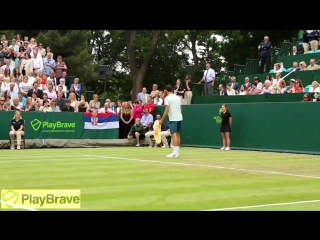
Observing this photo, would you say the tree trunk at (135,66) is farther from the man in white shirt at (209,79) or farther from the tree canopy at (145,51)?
the man in white shirt at (209,79)

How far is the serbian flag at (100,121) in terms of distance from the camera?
2702 cm

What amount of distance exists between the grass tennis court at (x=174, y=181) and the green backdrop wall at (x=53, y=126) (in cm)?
732

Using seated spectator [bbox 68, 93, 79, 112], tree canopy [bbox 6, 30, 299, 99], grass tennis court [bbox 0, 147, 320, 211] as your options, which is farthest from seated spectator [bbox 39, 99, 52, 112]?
tree canopy [bbox 6, 30, 299, 99]

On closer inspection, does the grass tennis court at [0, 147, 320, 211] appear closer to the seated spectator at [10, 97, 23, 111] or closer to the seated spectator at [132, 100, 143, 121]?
the seated spectator at [10, 97, 23, 111]

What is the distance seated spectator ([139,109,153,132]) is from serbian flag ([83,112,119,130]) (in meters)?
1.40

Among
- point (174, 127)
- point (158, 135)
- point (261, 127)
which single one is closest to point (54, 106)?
point (158, 135)

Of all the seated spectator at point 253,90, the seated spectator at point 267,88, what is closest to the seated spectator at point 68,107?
the seated spectator at point 253,90

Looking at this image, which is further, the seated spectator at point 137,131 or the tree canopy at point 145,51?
the tree canopy at point 145,51

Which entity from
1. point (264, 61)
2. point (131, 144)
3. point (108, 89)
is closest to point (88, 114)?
point (131, 144)

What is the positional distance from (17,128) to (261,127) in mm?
9884

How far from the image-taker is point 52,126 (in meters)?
25.8

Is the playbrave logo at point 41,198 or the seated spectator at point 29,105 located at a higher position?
the seated spectator at point 29,105

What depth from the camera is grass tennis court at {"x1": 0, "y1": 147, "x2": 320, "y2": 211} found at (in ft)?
30.3

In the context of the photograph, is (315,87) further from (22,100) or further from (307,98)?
(22,100)
